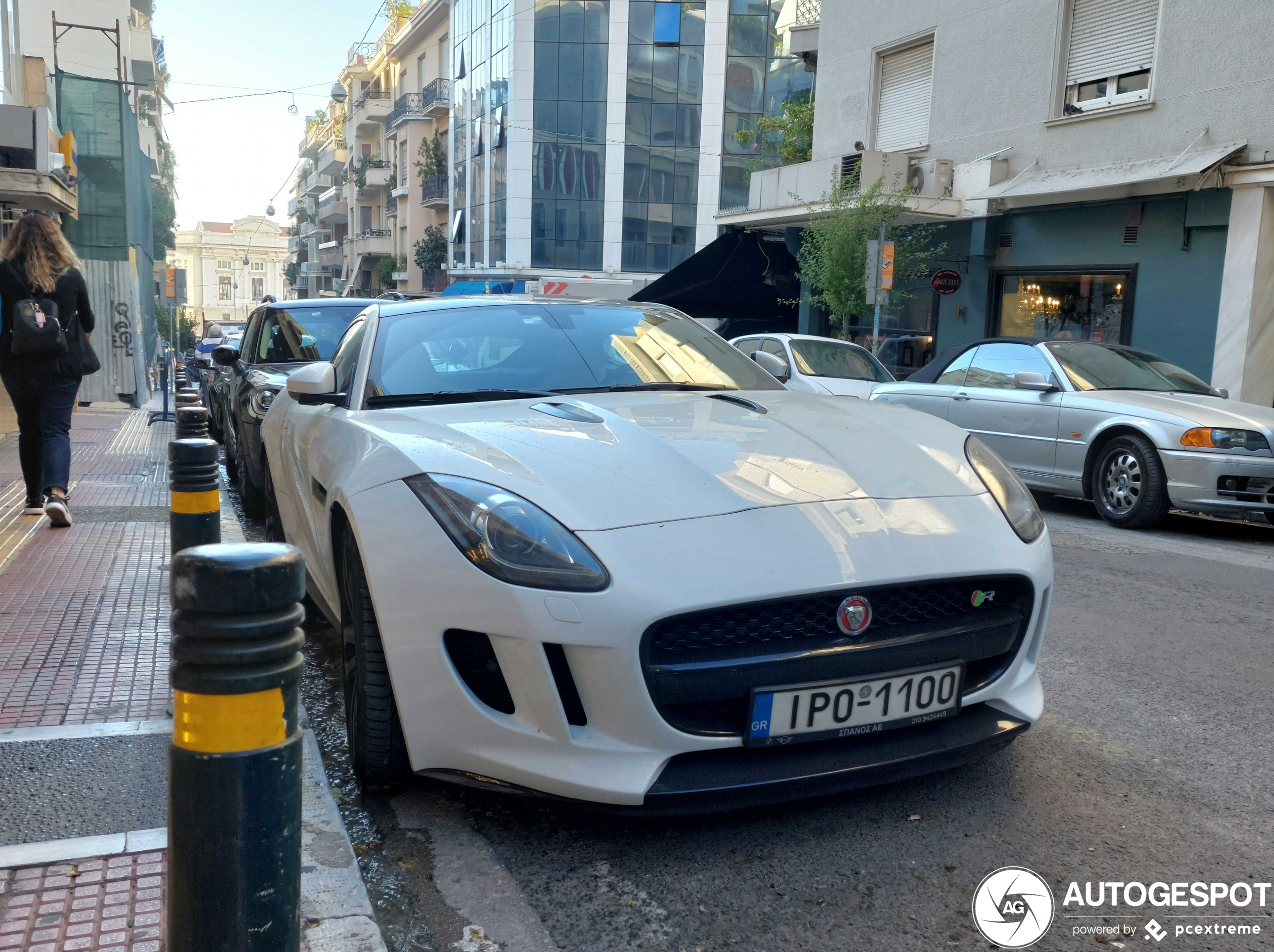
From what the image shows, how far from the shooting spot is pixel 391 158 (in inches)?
2216

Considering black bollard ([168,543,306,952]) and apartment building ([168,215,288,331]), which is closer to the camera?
black bollard ([168,543,306,952])

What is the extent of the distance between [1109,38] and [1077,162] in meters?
1.63

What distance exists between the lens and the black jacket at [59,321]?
6645 millimetres

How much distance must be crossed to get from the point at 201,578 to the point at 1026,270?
16.8m

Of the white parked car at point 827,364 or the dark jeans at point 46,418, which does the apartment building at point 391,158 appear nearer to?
the white parked car at point 827,364

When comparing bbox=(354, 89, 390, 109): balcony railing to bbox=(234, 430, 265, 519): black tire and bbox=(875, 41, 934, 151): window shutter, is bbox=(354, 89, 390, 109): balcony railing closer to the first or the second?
bbox=(875, 41, 934, 151): window shutter

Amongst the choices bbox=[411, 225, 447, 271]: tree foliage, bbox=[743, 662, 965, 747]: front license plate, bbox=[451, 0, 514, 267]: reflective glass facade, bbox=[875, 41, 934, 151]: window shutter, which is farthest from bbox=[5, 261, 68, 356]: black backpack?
bbox=[411, 225, 447, 271]: tree foliage

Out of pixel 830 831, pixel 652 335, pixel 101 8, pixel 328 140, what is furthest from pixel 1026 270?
pixel 328 140

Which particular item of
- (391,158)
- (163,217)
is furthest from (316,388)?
(391,158)

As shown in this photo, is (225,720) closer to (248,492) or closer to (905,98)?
(248,492)

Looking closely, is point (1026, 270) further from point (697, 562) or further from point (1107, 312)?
point (697, 562)

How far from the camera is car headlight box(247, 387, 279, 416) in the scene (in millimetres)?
7098

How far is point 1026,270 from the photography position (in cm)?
1661

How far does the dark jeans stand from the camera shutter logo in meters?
6.10
